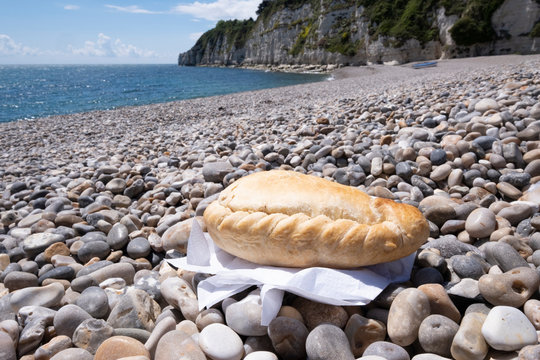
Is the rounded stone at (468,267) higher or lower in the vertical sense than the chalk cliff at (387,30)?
lower

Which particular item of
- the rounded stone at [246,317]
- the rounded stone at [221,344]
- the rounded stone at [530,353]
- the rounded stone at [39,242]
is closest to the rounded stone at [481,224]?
the rounded stone at [530,353]

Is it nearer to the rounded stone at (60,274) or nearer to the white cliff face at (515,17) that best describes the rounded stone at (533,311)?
the rounded stone at (60,274)

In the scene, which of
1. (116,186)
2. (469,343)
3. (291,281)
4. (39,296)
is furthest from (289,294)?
(116,186)

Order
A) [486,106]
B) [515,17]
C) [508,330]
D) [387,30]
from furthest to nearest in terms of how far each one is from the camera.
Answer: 1. [387,30]
2. [515,17]
3. [486,106]
4. [508,330]

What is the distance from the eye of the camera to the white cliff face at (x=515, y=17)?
3359cm

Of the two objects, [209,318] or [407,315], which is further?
[209,318]

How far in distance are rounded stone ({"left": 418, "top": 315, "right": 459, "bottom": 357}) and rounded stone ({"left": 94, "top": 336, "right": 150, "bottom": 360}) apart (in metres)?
1.20

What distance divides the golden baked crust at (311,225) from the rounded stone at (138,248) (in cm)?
79

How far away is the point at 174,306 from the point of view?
74.1 inches

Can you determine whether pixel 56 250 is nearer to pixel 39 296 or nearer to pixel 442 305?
pixel 39 296

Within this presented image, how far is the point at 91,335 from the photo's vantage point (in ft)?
5.21

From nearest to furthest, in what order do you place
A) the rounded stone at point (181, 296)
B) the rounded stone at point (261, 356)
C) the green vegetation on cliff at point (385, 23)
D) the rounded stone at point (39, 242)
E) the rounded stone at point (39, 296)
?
the rounded stone at point (261, 356), the rounded stone at point (181, 296), the rounded stone at point (39, 296), the rounded stone at point (39, 242), the green vegetation on cliff at point (385, 23)

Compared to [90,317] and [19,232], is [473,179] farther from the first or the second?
[19,232]

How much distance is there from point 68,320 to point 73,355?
0.91ft
